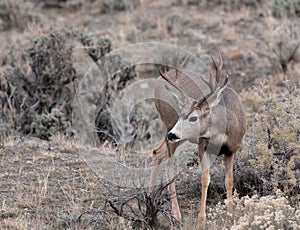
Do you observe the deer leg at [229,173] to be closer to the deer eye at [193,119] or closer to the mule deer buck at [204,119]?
the mule deer buck at [204,119]

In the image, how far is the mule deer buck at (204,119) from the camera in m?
7.59

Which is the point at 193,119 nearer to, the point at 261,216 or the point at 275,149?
the point at 275,149

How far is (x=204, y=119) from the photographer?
7.67 m

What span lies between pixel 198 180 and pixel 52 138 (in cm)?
324

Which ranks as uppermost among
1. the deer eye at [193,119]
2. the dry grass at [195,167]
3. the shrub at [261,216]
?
the deer eye at [193,119]

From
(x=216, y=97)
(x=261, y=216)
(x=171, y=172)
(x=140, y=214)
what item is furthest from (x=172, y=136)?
(x=261, y=216)

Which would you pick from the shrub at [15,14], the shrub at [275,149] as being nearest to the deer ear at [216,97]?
the shrub at [275,149]

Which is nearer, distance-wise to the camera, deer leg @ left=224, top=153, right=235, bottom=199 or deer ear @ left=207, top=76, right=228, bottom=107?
deer ear @ left=207, top=76, right=228, bottom=107

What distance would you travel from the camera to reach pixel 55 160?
966 cm

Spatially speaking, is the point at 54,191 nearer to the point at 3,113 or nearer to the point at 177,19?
the point at 3,113

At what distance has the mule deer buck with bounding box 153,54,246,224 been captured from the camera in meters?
7.59

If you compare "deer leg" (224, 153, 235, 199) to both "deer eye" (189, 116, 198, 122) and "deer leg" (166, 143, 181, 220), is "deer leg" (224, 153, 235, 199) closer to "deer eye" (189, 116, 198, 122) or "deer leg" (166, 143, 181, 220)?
"deer leg" (166, 143, 181, 220)

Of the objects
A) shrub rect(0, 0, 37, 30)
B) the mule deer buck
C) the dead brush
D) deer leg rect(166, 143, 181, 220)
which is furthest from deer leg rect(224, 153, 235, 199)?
shrub rect(0, 0, 37, 30)

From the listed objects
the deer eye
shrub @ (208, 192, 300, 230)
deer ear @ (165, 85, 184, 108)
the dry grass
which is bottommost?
the dry grass
